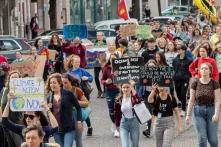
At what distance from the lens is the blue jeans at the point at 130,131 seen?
38.8ft

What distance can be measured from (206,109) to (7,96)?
2718 mm

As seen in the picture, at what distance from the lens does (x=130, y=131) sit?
1191 cm

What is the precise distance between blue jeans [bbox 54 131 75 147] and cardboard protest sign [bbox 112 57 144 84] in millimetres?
1752

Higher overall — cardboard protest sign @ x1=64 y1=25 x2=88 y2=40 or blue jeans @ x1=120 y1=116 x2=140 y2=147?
cardboard protest sign @ x1=64 y1=25 x2=88 y2=40

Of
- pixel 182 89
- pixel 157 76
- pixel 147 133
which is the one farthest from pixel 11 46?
pixel 157 76

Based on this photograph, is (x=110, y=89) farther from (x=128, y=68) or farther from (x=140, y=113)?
(x=140, y=113)

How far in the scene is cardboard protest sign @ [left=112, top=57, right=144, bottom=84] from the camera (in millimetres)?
12836

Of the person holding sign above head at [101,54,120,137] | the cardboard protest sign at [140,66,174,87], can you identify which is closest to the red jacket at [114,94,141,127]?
the cardboard protest sign at [140,66,174,87]

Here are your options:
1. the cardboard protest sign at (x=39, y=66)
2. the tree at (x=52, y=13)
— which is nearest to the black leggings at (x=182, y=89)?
the cardboard protest sign at (x=39, y=66)

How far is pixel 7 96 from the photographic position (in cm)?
1086

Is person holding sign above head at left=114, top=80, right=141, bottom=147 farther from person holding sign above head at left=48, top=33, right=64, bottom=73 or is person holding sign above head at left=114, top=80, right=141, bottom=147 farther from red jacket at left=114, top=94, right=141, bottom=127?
person holding sign above head at left=48, top=33, right=64, bottom=73

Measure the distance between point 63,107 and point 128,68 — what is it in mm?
2068

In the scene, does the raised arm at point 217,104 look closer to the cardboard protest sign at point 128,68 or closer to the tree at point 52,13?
the cardboard protest sign at point 128,68

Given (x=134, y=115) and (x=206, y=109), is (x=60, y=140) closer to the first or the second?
(x=134, y=115)
